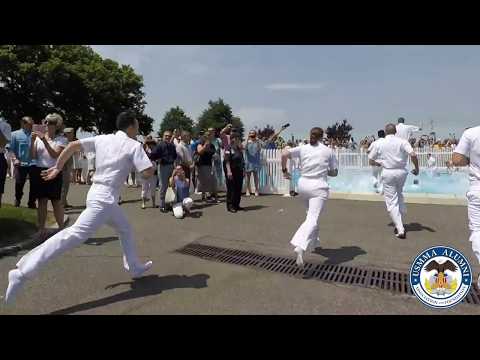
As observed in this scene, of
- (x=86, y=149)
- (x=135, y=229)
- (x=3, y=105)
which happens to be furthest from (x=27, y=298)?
(x=3, y=105)

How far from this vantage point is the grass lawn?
5864 mm

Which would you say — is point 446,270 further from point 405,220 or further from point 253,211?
point 253,211

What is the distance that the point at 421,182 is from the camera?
639 inches

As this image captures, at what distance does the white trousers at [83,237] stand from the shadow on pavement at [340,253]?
2630mm

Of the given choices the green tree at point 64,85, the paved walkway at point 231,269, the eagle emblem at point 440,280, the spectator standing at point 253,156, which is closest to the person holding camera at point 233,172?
the paved walkway at point 231,269

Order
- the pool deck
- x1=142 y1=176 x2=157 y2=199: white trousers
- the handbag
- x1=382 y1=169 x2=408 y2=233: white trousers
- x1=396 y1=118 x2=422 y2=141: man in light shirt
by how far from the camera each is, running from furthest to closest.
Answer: x1=396 y1=118 x2=422 y2=141: man in light shirt
x1=142 y1=176 x2=157 y2=199: white trousers
the pool deck
the handbag
x1=382 y1=169 x2=408 y2=233: white trousers

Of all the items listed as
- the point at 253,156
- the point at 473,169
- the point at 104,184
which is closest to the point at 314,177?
the point at 473,169

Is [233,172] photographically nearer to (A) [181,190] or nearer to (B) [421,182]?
(A) [181,190]

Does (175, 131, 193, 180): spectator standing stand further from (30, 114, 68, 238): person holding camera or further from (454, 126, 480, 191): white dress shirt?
(454, 126, 480, 191): white dress shirt

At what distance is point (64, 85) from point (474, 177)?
34.9 meters

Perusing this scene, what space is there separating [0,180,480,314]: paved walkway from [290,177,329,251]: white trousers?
0.55m

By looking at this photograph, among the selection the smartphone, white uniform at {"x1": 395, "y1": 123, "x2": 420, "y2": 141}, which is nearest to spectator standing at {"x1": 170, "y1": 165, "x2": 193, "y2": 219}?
the smartphone

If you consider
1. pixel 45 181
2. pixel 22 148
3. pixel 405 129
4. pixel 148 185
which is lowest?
pixel 148 185
